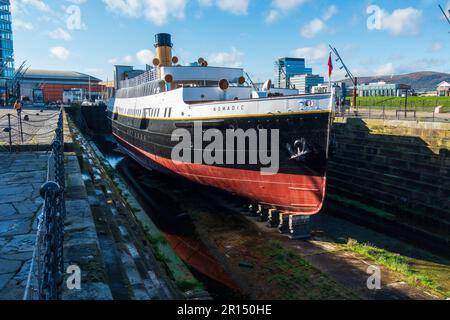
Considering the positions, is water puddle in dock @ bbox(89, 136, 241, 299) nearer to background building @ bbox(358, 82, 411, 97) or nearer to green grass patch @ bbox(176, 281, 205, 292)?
green grass patch @ bbox(176, 281, 205, 292)

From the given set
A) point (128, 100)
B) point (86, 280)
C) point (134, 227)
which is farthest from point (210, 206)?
point (128, 100)

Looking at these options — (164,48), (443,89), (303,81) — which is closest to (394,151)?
(164,48)

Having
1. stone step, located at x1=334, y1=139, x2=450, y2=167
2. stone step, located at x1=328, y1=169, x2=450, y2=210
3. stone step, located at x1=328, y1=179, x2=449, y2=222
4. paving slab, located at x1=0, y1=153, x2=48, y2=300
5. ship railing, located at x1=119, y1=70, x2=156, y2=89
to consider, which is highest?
ship railing, located at x1=119, y1=70, x2=156, y2=89

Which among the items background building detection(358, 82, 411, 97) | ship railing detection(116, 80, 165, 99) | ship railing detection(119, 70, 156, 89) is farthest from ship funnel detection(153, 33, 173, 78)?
background building detection(358, 82, 411, 97)

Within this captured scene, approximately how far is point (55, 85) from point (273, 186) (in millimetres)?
107810

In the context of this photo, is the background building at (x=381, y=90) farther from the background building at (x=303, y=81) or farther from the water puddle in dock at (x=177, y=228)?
the water puddle in dock at (x=177, y=228)

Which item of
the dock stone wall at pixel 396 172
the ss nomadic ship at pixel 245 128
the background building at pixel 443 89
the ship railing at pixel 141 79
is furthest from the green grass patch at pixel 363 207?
the background building at pixel 443 89

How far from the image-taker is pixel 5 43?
77.8 m

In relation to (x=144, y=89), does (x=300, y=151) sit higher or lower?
lower

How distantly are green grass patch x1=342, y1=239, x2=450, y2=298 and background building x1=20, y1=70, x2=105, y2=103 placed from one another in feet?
292

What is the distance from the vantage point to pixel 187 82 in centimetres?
1886

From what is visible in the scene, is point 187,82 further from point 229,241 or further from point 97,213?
point 97,213

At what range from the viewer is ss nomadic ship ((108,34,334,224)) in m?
12.2

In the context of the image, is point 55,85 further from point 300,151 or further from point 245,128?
point 300,151
